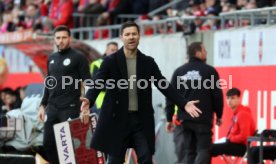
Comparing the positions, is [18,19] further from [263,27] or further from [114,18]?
[263,27]

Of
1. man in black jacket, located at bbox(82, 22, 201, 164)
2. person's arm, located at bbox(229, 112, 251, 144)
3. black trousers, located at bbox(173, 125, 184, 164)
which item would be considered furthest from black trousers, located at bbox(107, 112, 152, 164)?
black trousers, located at bbox(173, 125, 184, 164)

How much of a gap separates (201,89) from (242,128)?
1098mm

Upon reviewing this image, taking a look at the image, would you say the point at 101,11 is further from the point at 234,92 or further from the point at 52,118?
the point at 52,118

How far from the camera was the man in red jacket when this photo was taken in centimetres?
1611

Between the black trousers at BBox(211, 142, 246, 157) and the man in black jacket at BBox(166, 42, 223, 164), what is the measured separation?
410 millimetres

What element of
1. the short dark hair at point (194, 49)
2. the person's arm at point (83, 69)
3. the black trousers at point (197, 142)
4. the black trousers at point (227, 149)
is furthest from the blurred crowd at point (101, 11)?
the person's arm at point (83, 69)

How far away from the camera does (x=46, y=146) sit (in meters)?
16.0

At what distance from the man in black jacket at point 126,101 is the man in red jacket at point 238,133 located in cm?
321

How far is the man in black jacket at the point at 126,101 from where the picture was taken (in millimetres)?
12992

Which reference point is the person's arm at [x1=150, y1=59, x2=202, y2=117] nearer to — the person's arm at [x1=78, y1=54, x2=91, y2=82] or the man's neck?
the man's neck

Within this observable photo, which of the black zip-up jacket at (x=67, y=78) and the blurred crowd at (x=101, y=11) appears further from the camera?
the blurred crowd at (x=101, y=11)

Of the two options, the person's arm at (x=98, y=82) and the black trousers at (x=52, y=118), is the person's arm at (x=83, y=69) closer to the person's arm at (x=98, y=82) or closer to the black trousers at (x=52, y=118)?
the black trousers at (x=52, y=118)

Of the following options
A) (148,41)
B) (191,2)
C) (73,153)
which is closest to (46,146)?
(73,153)

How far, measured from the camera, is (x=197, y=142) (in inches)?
617
